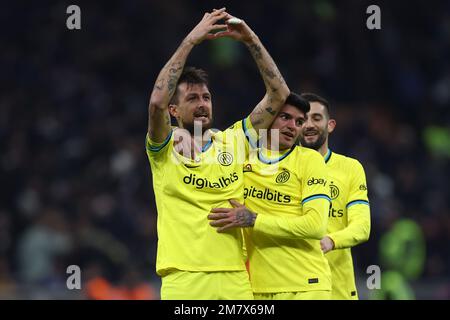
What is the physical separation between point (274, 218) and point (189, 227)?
0.52 m

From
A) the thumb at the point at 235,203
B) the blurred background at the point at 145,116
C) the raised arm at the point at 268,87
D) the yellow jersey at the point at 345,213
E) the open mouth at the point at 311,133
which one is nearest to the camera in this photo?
the thumb at the point at 235,203

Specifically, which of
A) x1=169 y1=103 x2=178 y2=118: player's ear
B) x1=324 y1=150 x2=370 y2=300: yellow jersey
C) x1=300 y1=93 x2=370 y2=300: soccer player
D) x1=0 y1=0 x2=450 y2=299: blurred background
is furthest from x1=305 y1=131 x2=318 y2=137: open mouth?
x1=0 y1=0 x2=450 y2=299: blurred background

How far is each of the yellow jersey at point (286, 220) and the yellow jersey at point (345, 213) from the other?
2.81 ft

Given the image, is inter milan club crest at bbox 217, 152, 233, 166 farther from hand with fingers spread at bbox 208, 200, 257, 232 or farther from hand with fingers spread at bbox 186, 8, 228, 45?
hand with fingers spread at bbox 186, 8, 228, 45

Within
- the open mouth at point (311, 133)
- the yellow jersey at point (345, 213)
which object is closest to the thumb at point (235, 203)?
the yellow jersey at point (345, 213)

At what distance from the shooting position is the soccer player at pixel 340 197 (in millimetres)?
7441

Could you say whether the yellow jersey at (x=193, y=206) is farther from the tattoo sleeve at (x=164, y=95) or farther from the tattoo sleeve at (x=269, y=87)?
the tattoo sleeve at (x=269, y=87)

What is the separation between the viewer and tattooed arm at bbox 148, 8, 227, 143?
6.20m

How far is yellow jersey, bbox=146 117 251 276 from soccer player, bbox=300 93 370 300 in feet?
3.97

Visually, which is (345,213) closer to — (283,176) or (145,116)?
(283,176)

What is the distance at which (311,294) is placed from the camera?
642cm

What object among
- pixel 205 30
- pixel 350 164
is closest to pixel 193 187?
pixel 205 30
